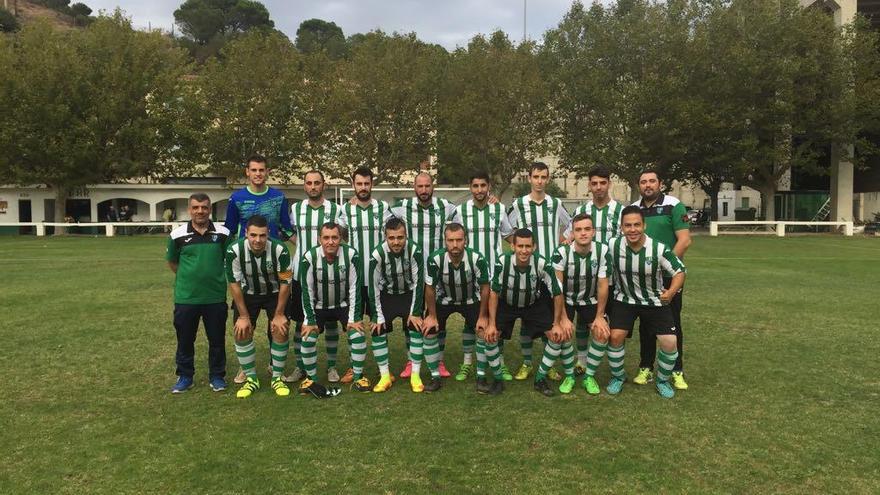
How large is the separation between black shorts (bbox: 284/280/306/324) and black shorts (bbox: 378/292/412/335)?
2.39 ft

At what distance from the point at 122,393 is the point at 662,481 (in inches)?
171

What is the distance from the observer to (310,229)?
17.7 ft

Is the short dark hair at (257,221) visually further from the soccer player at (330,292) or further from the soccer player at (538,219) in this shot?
the soccer player at (538,219)

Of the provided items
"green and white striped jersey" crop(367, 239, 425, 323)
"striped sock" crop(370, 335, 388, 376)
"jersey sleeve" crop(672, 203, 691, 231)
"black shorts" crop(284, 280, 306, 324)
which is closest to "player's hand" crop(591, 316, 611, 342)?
"jersey sleeve" crop(672, 203, 691, 231)

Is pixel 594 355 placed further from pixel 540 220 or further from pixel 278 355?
pixel 278 355

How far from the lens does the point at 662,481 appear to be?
11.3 ft

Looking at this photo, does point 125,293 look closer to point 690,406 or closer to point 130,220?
point 690,406

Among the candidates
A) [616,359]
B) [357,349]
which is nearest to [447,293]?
[357,349]

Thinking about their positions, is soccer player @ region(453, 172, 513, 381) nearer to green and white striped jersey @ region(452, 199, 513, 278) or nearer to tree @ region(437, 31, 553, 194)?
green and white striped jersey @ region(452, 199, 513, 278)

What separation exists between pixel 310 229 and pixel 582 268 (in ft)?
8.01

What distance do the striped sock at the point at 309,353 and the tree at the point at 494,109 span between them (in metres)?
25.9

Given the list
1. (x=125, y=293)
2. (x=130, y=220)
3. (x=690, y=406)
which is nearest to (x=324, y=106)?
(x=130, y=220)

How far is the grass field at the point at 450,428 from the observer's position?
349cm

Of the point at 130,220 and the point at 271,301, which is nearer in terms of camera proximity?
the point at 271,301
